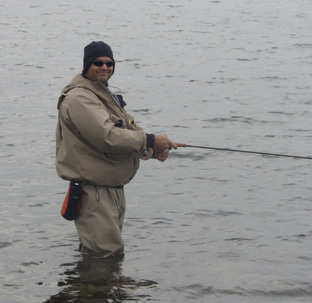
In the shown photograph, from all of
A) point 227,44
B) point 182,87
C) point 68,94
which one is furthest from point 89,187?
point 227,44

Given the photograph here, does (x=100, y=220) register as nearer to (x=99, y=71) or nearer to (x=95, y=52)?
(x=99, y=71)

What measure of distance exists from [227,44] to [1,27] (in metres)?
9.07

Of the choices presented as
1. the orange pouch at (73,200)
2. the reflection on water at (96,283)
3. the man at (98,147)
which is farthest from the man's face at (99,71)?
the reflection on water at (96,283)

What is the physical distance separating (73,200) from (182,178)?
15.6ft

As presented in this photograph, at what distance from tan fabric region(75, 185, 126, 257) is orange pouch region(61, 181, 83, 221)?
0.05 m

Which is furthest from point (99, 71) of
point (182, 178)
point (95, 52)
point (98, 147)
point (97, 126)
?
point (182, 178)

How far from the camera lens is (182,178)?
11.1 metres

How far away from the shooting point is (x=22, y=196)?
9.88 m

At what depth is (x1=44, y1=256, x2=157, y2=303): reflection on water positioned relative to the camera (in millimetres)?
6359

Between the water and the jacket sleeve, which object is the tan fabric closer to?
the water

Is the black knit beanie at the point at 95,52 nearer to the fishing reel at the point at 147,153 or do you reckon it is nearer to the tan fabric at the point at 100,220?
the fishing reel at the point at 147,153

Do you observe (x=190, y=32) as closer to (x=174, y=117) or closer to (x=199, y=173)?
(x=174, y=117)

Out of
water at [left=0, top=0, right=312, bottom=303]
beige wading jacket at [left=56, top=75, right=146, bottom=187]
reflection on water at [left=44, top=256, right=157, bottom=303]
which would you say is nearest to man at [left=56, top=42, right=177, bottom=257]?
beige wading jacket at [left=56, top=75, right=146, bottom=187]

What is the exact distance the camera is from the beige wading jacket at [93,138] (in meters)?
6.23
